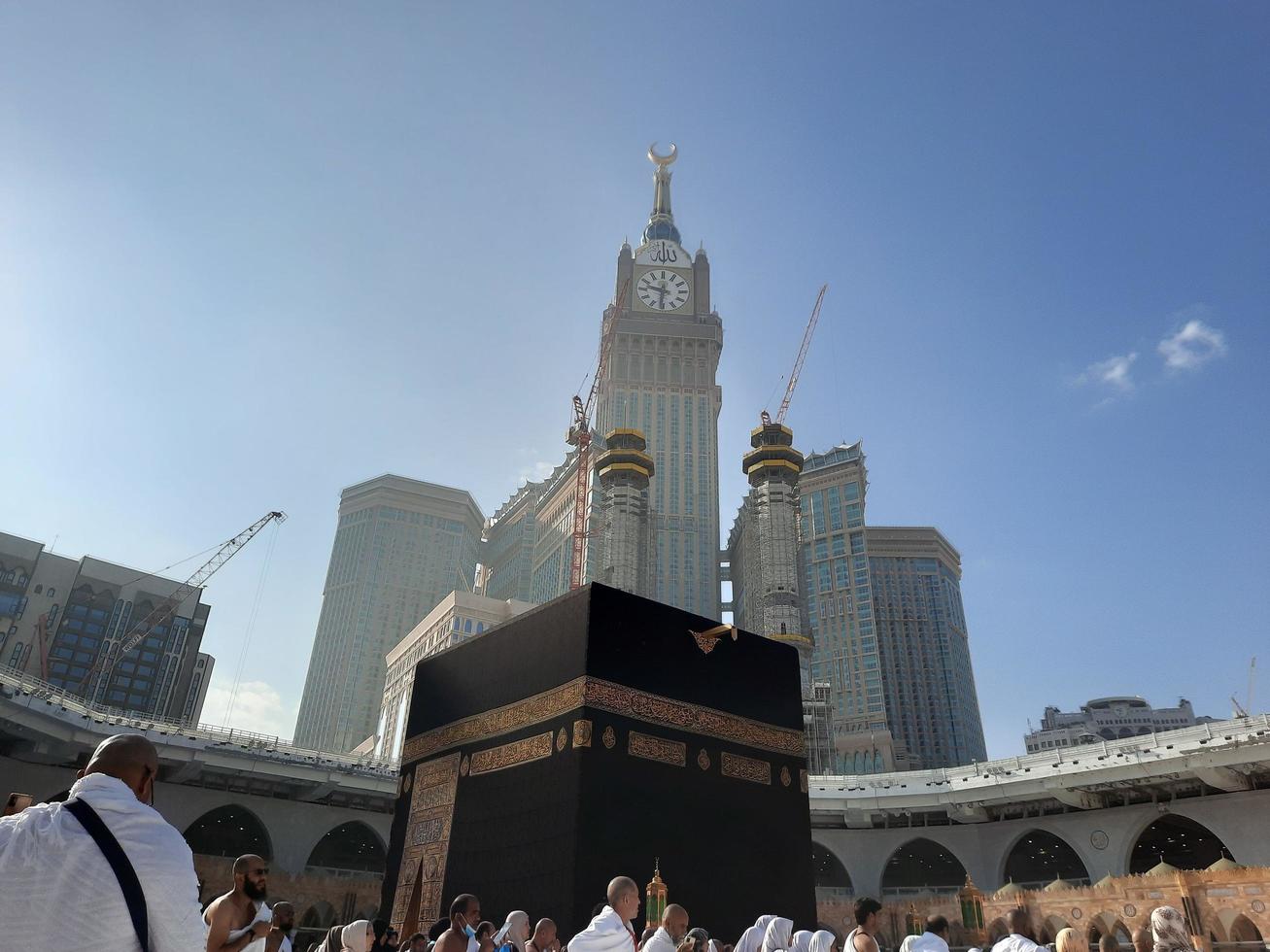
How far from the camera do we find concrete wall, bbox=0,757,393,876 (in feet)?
85.0

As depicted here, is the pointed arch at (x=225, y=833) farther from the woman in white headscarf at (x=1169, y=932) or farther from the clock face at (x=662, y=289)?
the clock face at (x=662, y=289)

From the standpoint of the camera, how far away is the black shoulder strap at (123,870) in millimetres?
1990

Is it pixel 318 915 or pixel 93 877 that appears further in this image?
pixel 318 915

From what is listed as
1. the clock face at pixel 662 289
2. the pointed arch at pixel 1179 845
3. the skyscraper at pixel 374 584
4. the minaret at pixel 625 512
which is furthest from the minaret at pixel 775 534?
the skyscraper at pixel 374 584

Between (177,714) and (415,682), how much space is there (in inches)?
2602

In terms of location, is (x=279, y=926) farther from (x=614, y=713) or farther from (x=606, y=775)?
(x=614, y=713)

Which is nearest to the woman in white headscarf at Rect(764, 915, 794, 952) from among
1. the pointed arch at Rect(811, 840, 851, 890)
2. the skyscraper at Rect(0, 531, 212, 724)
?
the pointed arch at Rect(811, 840, 851, 890)

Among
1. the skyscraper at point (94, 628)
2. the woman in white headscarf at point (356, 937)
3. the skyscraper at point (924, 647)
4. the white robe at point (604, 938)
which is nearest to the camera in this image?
the white robe at point (604, 938)

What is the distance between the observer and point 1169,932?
363cm

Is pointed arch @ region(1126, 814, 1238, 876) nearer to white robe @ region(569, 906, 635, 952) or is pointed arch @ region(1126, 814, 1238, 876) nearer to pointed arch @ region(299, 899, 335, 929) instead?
pointed arch @ region(299, 899, 335, 929)

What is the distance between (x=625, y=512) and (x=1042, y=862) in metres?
42.2

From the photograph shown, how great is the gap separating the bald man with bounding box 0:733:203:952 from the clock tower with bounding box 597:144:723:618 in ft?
234

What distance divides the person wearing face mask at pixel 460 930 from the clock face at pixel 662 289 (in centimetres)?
8867

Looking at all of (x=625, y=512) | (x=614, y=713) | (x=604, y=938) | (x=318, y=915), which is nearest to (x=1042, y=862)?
(x=318, y=915)
